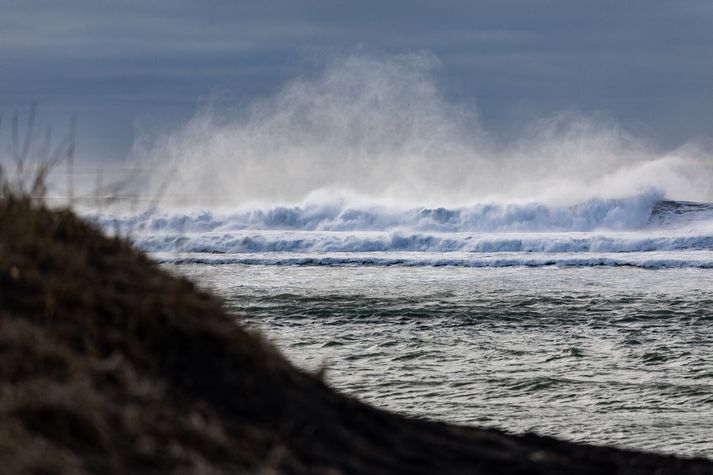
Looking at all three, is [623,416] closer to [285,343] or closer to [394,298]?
[285,343]

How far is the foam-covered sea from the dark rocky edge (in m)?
0.55

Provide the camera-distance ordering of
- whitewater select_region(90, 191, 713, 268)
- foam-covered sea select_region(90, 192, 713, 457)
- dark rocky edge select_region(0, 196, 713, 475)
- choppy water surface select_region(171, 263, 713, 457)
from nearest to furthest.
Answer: dark rocky edge select_region(0, 196, 713, 475) < choppy water surface select_region(171, 263, 713, 457) < foam-covered sea select_region(90, 192, 713, 457) < whitewater select_region(90, 191, 713, 268)

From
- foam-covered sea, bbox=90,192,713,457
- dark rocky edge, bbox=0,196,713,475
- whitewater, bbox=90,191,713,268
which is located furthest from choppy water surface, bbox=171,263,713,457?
whitewater, bbox=90,191,713,268

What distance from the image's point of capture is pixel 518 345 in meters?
13.3

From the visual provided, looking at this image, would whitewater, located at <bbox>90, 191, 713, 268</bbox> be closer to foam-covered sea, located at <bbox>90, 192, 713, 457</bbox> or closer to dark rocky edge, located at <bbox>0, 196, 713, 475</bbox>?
foam-covered sea, located at <bbox>90, 192, 713, 457</bbox>

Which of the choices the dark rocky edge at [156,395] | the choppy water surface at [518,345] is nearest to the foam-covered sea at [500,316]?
the choppy water surface at [518,345]

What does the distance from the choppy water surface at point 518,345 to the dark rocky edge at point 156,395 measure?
1.01 m

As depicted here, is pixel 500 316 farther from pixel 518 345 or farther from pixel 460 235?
pixel 460 235

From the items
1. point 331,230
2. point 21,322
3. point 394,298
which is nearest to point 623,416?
point 21,322

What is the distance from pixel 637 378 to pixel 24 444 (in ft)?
28.4

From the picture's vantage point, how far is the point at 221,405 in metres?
4.18

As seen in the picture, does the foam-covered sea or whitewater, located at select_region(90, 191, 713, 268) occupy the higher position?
whitewater, located at select_region(90, 191, 713, 268)

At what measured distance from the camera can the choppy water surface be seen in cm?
892

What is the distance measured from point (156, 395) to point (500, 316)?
12.8 meters
